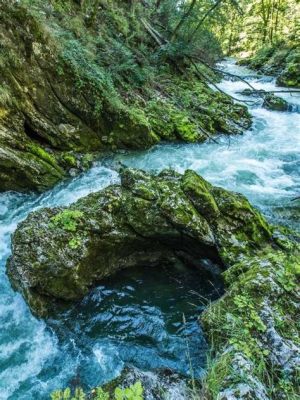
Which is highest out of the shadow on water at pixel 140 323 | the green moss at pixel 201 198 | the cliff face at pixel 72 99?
the cliff face at pixel 72 99

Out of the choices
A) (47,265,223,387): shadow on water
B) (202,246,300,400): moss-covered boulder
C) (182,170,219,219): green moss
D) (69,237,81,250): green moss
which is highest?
(182,170,219,219): green moss

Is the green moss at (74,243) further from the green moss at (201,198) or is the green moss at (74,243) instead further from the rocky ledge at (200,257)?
the green moss at (201,198)

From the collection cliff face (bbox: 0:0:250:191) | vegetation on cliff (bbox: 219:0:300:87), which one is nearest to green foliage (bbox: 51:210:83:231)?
cliff face (bbox: 0:0:250:191)

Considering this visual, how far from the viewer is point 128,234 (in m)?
5.06

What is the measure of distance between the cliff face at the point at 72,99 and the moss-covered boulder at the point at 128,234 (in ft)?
4.22

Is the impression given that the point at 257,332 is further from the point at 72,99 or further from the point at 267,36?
the point at 267,36

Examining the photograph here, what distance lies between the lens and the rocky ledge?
3.07 meters


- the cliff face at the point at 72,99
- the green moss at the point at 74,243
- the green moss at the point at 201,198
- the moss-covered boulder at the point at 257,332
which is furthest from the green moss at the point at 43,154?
the moss-covered boulder at the point at 257,332

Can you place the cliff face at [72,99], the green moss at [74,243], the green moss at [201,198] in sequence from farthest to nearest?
the cliff face at [72,99] → the green moss at [201,198] → the green moss at [74,243]

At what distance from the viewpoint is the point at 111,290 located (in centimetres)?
491

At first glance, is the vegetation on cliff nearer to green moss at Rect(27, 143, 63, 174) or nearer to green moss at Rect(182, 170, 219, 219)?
green moss at Rect(27, 143, 63, 174)

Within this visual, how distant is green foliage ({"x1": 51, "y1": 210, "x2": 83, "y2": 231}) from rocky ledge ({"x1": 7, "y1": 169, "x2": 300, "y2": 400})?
14 mm

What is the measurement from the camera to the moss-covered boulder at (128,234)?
4449 millimetres

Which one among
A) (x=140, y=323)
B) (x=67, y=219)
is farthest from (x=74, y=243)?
(x=140, y=323)
